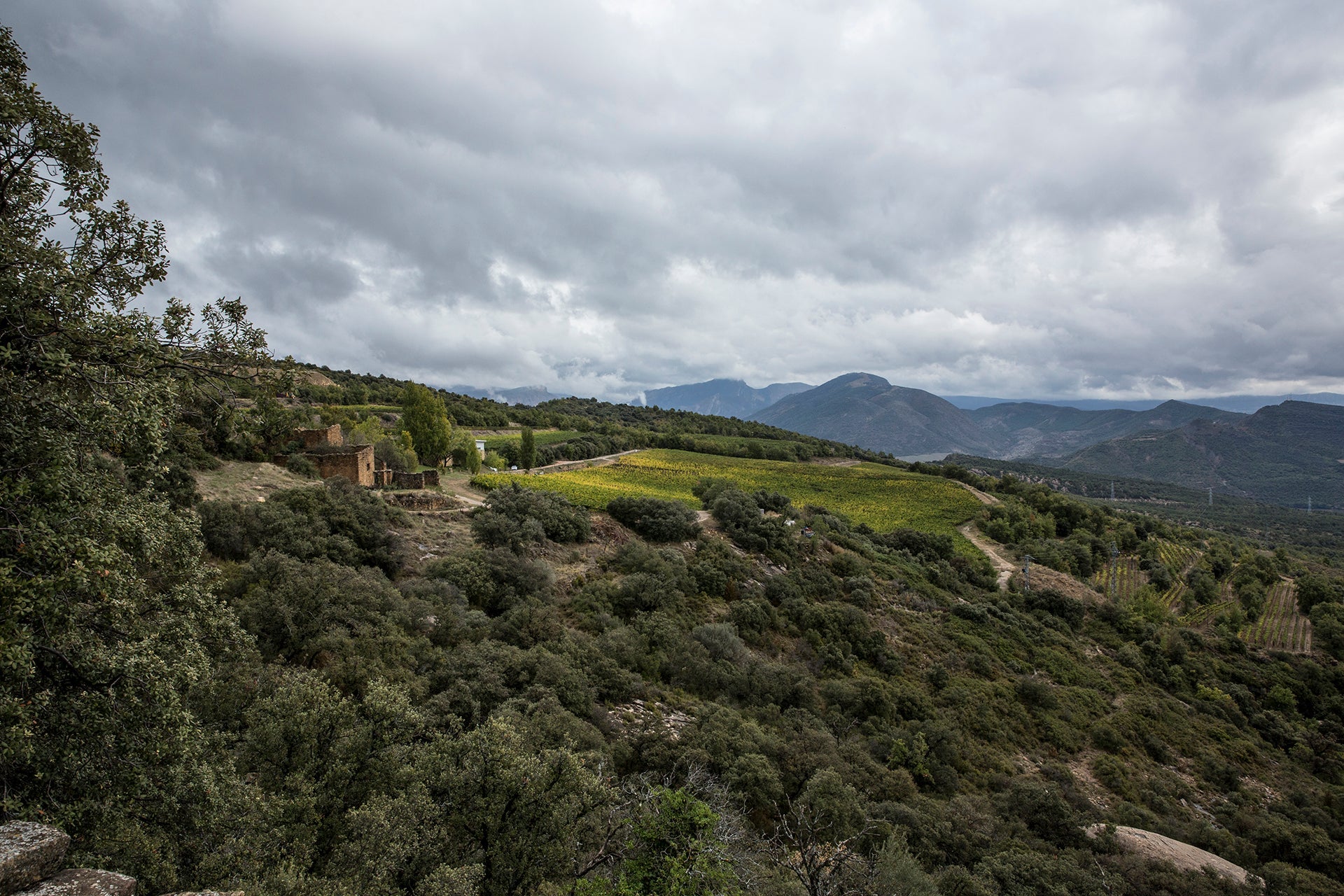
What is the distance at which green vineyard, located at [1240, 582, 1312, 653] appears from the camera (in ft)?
131

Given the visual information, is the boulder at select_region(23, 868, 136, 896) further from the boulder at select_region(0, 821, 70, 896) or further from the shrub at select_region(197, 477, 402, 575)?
the shrub at select_region(197, 477, 402, 575)

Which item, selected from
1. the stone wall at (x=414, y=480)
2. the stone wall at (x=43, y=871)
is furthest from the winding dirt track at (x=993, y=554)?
the stone wall at (x=43, y=871)

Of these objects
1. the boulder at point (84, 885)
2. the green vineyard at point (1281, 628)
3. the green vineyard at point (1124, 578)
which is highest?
the boulder at point (84, 885)

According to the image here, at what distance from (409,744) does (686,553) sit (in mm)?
22554

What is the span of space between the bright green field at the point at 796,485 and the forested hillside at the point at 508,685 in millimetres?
6002

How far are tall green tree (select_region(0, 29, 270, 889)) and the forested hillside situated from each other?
0.12ft

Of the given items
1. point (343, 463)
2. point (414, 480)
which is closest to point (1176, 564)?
point (414, 480)

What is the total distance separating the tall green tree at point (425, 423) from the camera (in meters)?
35.5

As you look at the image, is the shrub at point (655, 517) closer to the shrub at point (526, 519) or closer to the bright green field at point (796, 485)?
the bright green field at point (796, 485)

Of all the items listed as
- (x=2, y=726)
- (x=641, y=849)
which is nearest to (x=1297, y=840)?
(x=641, y=849)

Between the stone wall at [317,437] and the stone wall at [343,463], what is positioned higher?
the stone wall at [317,437]

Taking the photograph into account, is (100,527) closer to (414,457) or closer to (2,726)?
(2,726)

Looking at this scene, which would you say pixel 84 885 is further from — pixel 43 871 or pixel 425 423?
pixel 425 423

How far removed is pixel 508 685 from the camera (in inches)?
529
